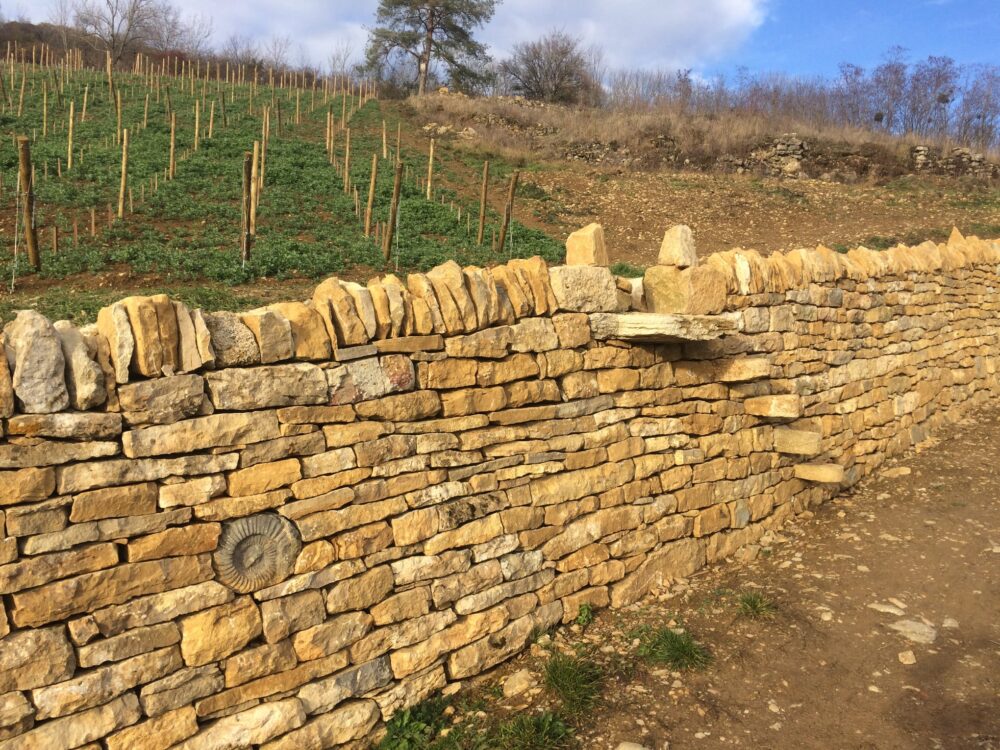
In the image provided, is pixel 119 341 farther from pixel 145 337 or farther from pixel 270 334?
pixel 270 334

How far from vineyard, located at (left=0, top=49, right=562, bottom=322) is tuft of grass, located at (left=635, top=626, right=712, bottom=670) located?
7.57m

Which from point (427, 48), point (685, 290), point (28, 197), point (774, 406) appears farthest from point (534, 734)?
point (427, 48)

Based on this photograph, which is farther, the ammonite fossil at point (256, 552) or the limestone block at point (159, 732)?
the ammonite fossil at point (256, 552)

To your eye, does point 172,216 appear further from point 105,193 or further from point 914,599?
point 914,599

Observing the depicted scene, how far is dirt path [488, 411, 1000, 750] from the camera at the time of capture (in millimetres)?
3400

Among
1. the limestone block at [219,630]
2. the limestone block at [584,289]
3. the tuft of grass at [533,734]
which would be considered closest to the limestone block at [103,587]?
the limestone block at [219,630]

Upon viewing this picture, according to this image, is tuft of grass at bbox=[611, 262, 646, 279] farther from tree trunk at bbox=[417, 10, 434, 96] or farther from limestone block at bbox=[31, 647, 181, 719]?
tree trunk at bbox=[417, 10, 434, 96]

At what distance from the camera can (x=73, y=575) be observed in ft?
8.50

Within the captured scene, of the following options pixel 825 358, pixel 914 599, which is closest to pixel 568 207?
pixel 825 358

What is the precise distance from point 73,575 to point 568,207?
72.9 feet

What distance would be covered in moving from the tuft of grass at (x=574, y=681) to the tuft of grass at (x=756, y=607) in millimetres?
1176

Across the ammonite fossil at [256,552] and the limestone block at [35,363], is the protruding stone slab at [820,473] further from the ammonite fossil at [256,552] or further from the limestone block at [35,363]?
the limestone block at [35,363]

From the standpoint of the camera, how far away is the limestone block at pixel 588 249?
14.4ft

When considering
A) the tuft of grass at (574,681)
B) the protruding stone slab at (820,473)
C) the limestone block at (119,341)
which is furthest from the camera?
the protruding stone slab at (820,473)
